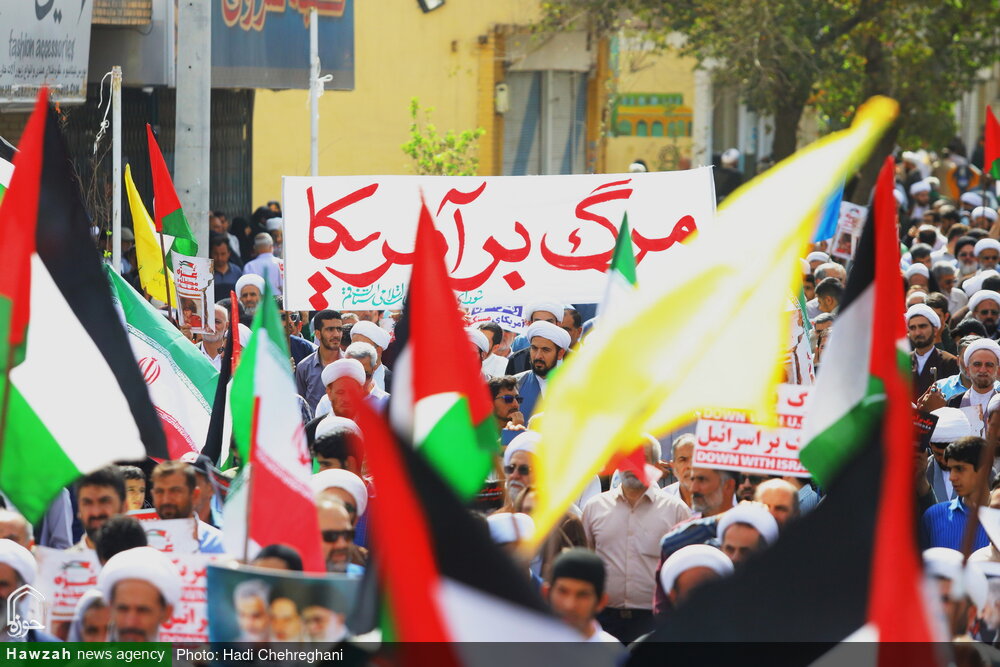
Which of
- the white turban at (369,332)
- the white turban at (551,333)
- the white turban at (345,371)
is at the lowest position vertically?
the white turban at (345,371)

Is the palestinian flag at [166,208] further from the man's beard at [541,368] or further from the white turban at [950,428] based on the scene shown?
the white turban at [950,428]

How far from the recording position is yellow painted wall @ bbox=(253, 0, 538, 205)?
2220cm

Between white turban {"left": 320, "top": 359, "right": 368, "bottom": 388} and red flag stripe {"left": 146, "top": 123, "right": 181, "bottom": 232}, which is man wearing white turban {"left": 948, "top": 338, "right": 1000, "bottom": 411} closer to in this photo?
white turban {"left": 320, "top": 359, "right": 368, "bottom": 388}

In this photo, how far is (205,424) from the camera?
7.87 m

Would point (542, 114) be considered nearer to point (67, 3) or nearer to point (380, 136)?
point (380, 136)

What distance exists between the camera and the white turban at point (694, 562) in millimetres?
5445

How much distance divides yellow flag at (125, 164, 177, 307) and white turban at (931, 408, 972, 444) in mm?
4458

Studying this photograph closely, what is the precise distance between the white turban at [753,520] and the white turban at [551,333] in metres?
3.59

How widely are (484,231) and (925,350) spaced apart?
269 centimetres

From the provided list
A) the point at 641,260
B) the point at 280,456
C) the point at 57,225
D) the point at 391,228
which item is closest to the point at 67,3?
the point at 391,228

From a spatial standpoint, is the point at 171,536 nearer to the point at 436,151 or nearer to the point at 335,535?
the point at 335,535

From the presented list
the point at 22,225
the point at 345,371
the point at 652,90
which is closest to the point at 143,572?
the point at 22,225

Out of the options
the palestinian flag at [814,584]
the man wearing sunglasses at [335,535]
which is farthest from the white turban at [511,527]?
the palestinian flag at [814,584]

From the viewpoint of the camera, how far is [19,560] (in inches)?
204
